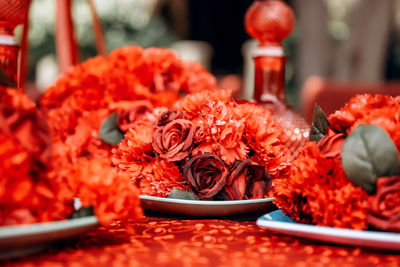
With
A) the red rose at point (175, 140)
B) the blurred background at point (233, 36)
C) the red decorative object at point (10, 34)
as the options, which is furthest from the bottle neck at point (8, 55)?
the blurred background at point (233, 36)

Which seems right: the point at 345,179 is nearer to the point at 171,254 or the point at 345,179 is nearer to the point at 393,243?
the point at 393,243

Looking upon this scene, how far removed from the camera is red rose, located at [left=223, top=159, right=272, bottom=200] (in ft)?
2.19

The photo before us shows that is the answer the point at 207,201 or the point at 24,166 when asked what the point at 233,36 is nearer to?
the point at 207,201

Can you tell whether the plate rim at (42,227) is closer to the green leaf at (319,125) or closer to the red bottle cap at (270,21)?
the green leaf at (319,125)

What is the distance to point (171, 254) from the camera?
0.49 metres

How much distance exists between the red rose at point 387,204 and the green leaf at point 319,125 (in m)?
0.17

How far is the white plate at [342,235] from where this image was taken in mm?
485

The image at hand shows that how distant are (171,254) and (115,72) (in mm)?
515

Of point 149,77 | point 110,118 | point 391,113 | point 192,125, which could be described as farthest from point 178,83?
point 391,113

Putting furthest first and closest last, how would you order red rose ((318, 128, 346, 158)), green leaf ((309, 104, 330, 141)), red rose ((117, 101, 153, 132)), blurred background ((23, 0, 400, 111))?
blurred background ((23, 0, 400, 111)), red rose ((117, 101, 153, 132)), green leaf ((309, 104, 330, 141)), red rose ((318, 128, 346, 158))

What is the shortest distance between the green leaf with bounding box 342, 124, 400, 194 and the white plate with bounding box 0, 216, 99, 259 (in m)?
0.29

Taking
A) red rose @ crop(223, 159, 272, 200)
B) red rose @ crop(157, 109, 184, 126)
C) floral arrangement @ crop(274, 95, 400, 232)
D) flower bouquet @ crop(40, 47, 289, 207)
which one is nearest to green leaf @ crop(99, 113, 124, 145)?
flower bouquet @ crop(40, 47, 289, 207)

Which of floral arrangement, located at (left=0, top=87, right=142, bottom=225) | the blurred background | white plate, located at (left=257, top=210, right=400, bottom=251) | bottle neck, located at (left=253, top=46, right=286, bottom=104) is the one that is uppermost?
the blurred background

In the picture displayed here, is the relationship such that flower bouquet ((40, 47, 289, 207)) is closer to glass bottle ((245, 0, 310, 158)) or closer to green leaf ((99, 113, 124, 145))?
green leaf ((99, 113, 124, 145))
